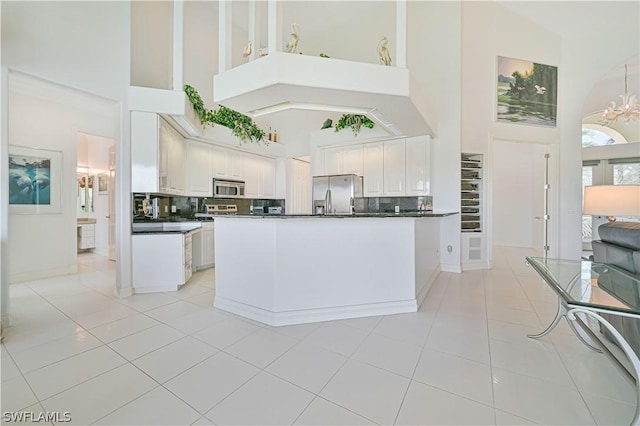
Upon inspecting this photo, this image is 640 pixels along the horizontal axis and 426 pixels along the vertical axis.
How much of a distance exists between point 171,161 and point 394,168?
141 inches

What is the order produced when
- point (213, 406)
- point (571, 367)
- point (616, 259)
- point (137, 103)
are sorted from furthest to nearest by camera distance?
point (137, 103), point (616, 259), point (571, 367), point (213, 406)

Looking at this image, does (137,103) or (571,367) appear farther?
(137,103)

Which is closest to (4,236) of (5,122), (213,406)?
(5,122)

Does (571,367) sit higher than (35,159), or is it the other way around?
(35,159)

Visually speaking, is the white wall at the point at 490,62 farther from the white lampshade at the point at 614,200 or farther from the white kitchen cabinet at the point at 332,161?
the white kitchen cabinet at the point at 332,161

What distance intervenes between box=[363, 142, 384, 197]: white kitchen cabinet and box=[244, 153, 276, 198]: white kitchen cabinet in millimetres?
2295

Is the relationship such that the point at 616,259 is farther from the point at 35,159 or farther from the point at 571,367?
the point at 35,159

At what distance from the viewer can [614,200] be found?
119 inches

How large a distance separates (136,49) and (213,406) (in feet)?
13.5

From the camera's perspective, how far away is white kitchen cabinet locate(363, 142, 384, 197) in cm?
504

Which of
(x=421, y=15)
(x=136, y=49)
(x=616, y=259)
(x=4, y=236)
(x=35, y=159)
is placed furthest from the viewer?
(x=421, y=15)

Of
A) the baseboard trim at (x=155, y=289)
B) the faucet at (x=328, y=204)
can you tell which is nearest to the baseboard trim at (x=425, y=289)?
the faucet at (x=328, y=204)

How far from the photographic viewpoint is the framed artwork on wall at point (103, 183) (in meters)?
5.87

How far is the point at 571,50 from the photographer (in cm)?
484
